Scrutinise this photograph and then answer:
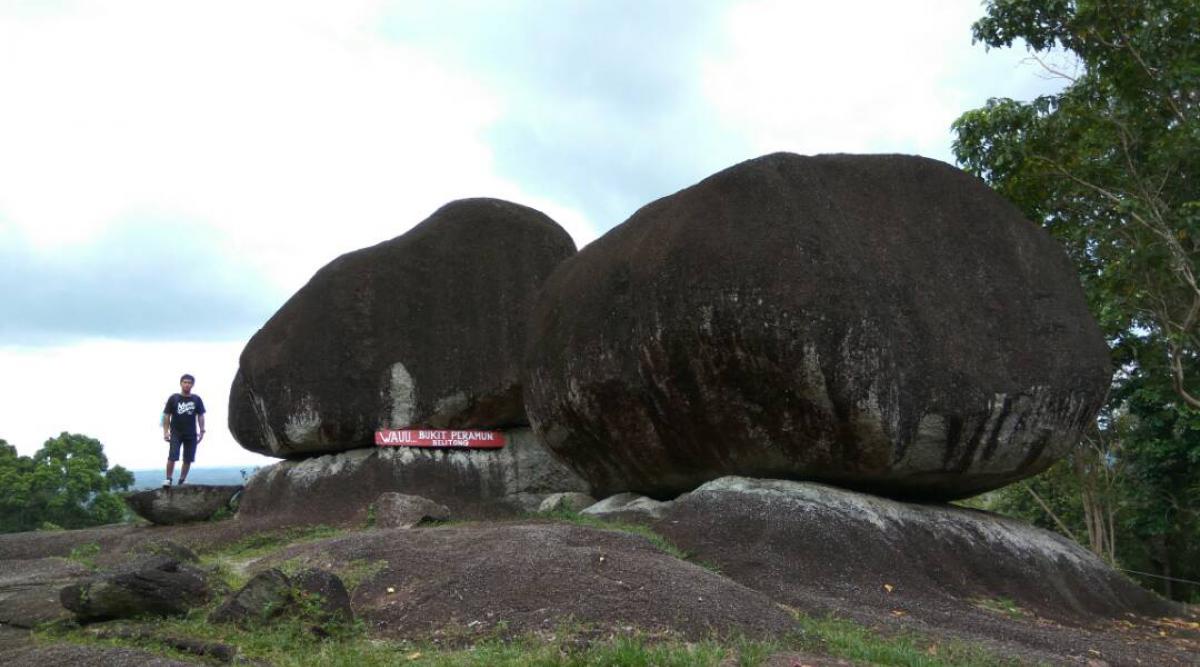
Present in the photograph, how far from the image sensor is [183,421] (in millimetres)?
19641

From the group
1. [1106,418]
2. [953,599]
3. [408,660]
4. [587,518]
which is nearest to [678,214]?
[587,518]

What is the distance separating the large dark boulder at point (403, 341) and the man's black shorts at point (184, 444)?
1232 mm

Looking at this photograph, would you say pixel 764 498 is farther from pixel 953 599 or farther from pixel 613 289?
pixel 613 289

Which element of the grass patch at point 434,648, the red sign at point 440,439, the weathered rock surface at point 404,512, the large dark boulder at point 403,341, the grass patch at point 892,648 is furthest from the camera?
the large dark boulder at point 403,341

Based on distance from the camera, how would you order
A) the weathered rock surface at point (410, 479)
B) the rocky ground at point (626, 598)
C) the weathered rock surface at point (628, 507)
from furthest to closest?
the weathered rock surface at point (410, 479) < the weathered rock surface at point (628, 507) < the rocky ground at point (626, 598)

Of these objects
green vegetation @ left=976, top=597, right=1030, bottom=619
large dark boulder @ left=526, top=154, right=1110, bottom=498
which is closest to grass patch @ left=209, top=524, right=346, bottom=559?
large dark boulder @ left=526, top=154, right=1110, bottom=498

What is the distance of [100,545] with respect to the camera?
1741cm

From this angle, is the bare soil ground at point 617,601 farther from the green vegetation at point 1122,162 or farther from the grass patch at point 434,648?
the green vegetation at point 1122,162

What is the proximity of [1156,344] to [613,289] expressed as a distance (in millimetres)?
10498

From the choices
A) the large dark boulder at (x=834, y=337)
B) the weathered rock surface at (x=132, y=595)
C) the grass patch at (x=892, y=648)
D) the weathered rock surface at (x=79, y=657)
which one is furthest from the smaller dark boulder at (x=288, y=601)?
the large dark boulder at (x=834, y=337)

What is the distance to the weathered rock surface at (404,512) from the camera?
15320 millimetres

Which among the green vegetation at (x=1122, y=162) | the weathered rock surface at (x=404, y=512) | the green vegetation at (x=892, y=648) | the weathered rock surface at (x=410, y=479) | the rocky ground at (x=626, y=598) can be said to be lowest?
the green vegetation at (x=892, y=648)

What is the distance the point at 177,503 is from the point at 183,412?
5.25ft

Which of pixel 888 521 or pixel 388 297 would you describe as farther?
pixel 388 297
